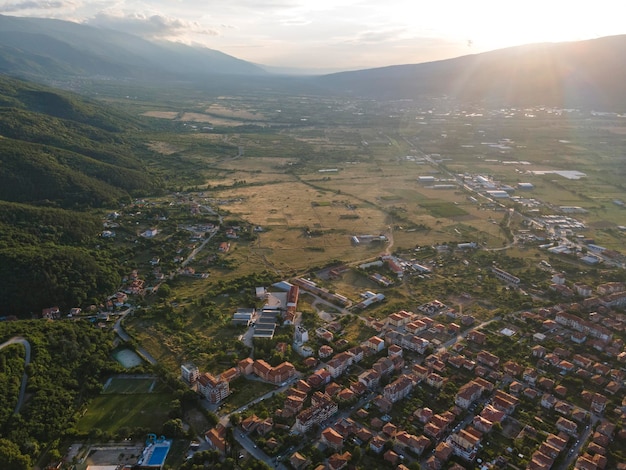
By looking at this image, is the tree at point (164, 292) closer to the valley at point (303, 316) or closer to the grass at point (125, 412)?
the valley at point (303, 316)

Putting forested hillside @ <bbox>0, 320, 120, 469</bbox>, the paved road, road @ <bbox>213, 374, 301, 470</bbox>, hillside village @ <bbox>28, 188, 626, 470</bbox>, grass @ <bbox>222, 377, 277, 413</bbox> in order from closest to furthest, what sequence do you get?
road @ <bbox>213, 374, 301, 470</bbox> → forested hillside @ <bbox>0, 320, 120, 469</bbox> → hillside village @ <bbox>28, 188, 626, 470</bbox> → the paved road → grass @ <bbox>222, 377, 277, 413</bbox>

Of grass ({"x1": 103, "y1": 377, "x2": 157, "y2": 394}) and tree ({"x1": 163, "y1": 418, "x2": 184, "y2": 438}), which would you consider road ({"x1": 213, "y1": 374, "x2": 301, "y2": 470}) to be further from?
grass ({"x1": 103, "y1": 377, "x2": 157, "y2": 394})

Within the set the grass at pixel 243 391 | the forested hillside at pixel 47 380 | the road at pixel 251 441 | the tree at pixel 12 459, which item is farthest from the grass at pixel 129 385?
the tree at pixel 12 459

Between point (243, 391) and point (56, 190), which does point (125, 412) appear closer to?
point (243, 391)

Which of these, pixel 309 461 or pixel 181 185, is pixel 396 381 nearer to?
pixel 309 461

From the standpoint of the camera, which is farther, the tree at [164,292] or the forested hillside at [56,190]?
the tree at [164,292]

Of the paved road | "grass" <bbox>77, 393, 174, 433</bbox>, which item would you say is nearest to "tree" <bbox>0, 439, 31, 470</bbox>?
the paved road

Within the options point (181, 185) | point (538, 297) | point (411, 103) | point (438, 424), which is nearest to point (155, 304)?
point (438, 424)
